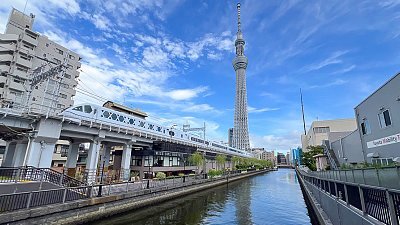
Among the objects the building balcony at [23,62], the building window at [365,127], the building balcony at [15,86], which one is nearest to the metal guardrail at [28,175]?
the building window at [365,127]

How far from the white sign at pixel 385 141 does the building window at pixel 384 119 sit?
1061 mm

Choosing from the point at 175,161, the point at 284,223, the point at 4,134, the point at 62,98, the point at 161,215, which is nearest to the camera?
the point at 284,223

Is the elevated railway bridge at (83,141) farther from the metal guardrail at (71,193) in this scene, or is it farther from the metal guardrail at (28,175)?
the metal guardrail at (71,193)

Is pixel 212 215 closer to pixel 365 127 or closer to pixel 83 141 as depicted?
pixel 365 127

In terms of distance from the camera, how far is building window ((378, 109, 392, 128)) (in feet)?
53.3

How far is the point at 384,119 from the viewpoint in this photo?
55.3ft

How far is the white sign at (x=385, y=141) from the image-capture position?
15.1 meters

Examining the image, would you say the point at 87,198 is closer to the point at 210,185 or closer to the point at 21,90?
the point at 210,185

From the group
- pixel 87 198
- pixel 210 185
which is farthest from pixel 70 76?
pixel 87 198

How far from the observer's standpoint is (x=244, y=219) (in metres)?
15.8

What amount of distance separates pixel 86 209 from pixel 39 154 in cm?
979

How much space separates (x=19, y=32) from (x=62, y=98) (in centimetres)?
1638

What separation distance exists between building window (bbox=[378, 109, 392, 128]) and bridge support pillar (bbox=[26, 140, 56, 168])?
95.4 ft

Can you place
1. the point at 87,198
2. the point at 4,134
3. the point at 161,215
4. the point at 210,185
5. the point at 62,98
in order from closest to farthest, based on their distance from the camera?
the point at 87,198
the point at 161,215
the point at 4,134
the point at 210,185
the point at 62,98
